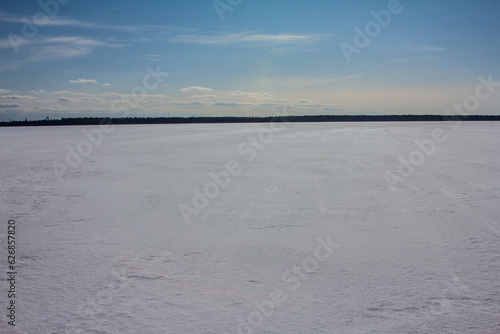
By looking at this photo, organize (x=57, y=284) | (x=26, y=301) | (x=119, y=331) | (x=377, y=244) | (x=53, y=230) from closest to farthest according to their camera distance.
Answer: (x=119, y=331)
(x=26, y=301)
(x=57, y=284)
(x=377, y=244)
(x=53, y=230)

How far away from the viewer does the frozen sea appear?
236 cm

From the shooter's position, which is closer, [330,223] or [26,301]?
[26,301]

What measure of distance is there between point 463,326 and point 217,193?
4.38m

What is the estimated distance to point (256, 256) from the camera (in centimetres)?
342

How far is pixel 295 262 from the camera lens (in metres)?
3.28

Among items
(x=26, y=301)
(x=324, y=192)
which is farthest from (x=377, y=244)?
(x=26, y=301)

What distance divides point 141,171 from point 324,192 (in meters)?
4.40

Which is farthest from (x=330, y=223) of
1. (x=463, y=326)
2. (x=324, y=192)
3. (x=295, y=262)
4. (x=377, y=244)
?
(x=463, y=326)

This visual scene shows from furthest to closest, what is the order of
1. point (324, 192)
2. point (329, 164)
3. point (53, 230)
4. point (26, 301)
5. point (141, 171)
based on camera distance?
point (329, 164), point (141, 171), point (324, 192), point (53, 230), point (26, 301)

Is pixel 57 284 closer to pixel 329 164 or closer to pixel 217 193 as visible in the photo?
pixel 217 193

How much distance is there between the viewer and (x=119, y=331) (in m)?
2.21

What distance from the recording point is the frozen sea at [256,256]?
7.73 feet

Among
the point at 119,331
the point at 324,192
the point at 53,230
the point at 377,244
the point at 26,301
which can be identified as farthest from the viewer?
the point at 324,192

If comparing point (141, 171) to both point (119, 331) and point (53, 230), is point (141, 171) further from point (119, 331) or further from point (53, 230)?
point (119, 331)
